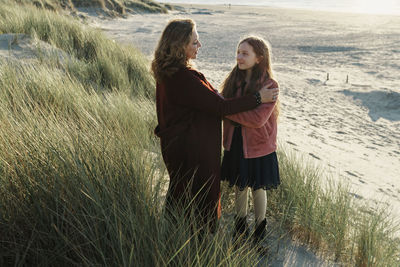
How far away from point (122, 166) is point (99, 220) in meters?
0.46

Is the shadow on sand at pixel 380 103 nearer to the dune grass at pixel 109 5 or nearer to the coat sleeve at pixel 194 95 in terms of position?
the coat sleeve at pixel 194 95

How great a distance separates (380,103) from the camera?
904cm

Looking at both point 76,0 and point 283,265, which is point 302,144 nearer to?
point 283,265

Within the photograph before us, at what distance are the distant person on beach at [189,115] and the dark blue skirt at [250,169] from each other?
244 mm

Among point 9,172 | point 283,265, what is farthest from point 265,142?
point 9,172

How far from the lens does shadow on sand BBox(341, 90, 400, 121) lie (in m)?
8.29

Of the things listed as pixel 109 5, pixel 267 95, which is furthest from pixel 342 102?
pixel 109 5

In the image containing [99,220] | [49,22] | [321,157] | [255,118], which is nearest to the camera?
[99,220]

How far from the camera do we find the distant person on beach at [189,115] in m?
2.00

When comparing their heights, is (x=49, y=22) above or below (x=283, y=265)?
above

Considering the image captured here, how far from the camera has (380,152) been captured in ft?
20.1

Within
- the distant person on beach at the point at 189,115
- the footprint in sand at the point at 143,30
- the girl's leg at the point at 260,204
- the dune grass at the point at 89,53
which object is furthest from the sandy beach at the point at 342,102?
the dune grass at the point at 89,53

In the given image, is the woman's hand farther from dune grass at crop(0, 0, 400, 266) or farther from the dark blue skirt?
dune grass at crop(0, 0, 400, 266)

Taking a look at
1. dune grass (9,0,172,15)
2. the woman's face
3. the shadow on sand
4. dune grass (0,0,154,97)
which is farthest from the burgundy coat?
dune grass (9,0,172,15)
